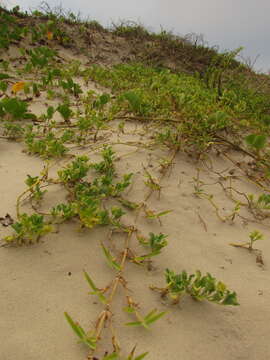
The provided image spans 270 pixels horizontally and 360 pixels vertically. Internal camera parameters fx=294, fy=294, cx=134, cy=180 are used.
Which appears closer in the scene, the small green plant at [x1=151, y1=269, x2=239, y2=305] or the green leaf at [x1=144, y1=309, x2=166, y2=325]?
the green leaf at [x1=144, y1=309, x2=166, y2=325]

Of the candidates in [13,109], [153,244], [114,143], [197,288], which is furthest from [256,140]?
[13,109]

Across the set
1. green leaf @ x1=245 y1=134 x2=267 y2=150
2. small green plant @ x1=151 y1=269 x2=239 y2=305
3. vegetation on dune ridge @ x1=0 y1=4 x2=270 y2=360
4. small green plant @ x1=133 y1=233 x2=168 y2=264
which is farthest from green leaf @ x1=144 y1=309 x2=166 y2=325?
green leaf @ x1=245 y1=134 x2=267 y2=150

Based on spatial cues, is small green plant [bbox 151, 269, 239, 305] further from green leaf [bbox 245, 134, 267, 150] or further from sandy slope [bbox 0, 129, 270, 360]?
green leaf [bbox 245, 134, 267, 150]

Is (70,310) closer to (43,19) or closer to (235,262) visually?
(235,262)

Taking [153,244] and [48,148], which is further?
[48,148]

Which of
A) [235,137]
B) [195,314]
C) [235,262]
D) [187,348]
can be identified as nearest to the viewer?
[187,348]

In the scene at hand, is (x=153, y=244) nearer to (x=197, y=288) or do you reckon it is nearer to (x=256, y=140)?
(x=197, y=288)

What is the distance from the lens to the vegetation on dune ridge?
4.15 feet

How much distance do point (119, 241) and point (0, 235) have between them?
584 millimetres

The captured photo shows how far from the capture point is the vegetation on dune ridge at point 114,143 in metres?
1.26

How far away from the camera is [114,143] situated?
2533 millimetres

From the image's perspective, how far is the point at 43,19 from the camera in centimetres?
647

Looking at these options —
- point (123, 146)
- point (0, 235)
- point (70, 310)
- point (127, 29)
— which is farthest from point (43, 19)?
point (70, 310)

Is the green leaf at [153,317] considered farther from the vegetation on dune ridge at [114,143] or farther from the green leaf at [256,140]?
the green leaf at [256,140]
